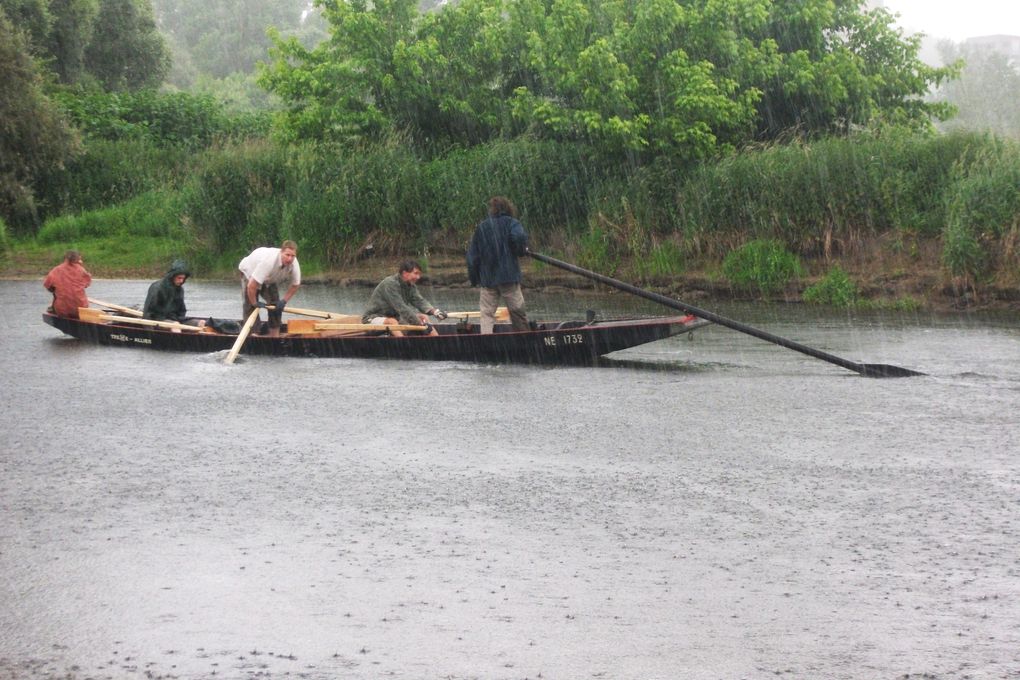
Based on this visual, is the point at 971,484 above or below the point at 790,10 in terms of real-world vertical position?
below

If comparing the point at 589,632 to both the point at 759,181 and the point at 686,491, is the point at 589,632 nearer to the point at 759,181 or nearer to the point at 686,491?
the point at 686,491

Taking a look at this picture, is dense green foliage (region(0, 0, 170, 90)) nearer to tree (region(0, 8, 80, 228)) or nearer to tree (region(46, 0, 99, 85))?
tree (region(46, 0, 99, 85))

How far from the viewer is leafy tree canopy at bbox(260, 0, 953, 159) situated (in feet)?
98.3

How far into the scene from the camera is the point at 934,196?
86.0 feet

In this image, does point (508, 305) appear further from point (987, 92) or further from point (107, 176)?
point (987, 92)

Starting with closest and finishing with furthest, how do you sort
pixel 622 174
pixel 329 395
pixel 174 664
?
pixel 174 664 < pixel 329 395 < pixel 622 174

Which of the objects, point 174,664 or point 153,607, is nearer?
point 174,664

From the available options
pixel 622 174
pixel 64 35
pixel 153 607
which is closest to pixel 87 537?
pixel 153 607

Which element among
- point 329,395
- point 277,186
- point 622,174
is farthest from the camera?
point 277,186

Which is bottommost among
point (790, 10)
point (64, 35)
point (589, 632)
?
point (589, 632)

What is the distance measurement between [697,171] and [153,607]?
23616mm

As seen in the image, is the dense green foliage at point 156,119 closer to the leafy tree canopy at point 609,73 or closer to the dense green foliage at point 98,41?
the dense green foliage at point 98,41

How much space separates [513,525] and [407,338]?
9029 mm

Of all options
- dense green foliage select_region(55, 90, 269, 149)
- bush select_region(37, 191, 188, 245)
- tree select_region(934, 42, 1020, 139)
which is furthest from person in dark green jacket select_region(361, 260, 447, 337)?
tree select_region(934, 42, 1020, 139)
